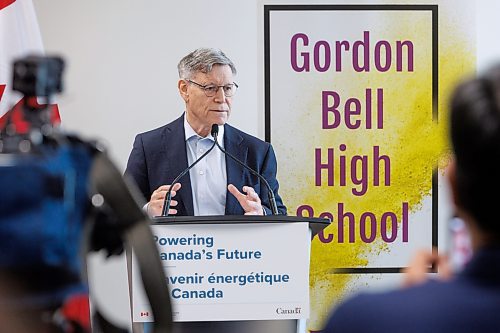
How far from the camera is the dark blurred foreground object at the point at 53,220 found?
1.19 m

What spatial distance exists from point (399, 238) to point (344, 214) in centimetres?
37

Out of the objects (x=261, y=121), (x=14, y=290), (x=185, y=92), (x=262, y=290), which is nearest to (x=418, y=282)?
(x=14, y=290)

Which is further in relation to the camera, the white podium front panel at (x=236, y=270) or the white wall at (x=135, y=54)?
the white wall at (x=135, y=54)

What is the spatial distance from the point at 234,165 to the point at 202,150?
256mm

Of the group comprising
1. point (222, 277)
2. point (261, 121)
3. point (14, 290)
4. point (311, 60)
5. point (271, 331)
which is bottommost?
point (271, 331)

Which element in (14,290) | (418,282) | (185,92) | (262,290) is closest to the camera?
(418,282)

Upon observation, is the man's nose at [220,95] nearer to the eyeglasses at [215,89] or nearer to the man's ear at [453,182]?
the eyeglasses at [215,89]

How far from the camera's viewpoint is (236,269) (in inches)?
131

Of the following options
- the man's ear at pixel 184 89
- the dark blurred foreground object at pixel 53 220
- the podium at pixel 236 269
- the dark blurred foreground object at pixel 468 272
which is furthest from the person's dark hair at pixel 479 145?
the man's ear at pixel 184 89

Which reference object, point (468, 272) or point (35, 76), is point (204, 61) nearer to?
point (35, 76)

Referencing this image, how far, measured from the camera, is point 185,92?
15.6 feet

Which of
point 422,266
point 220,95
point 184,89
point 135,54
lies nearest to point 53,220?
point 422,266

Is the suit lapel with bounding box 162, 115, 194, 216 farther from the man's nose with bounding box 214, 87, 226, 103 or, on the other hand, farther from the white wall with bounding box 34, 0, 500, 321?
the white wall with bounding box 34, 0, 500, 321

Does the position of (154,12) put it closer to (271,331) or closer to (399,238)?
(399,238)
